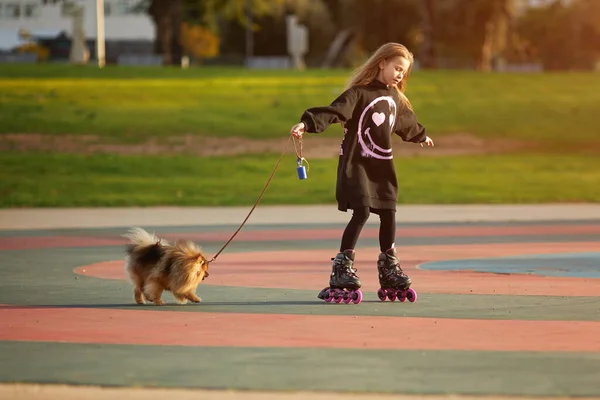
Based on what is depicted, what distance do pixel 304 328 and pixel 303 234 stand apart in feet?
28.8

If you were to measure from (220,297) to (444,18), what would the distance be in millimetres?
68627

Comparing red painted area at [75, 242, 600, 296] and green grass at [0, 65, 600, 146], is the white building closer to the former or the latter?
green grass at [0, 65, 600, 146]

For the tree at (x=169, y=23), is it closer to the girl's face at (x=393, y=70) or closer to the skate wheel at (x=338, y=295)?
the girl's face at (x=393, y=70)

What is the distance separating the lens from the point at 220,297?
1199cm

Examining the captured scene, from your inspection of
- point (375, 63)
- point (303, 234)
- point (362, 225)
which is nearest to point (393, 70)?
point (375, 63)

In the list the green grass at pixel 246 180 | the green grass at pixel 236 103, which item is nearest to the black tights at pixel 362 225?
the green grass at pixel 246 180

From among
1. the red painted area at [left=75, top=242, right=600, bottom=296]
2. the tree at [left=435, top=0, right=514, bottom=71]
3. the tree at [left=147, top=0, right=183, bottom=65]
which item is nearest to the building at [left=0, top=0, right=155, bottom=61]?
the tree at [left=435, top=0, right=514, bottom=71]

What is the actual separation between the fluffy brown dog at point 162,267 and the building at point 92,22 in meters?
105

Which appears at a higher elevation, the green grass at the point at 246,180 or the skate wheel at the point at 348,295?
the skate wheel at the point at 348,295

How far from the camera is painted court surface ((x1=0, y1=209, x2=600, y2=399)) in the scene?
26.0 feet

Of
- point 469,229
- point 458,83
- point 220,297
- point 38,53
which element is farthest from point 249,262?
point 38,53

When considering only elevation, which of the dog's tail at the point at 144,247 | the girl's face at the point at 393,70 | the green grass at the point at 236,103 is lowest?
the green grass at the point at 236,103

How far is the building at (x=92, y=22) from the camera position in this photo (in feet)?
387

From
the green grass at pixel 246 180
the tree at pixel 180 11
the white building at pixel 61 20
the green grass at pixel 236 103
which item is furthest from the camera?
the white building at pixel 61 20
